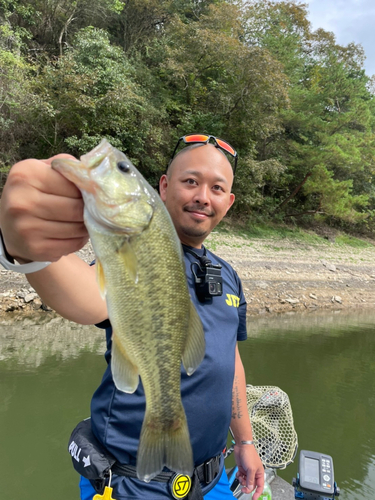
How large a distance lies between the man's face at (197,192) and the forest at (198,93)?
12554 mm

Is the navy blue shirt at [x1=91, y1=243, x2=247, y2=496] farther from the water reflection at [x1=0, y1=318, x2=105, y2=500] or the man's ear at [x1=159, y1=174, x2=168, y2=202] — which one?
the water reflection at [x1=0, y1=318, x2=105, y2=500]

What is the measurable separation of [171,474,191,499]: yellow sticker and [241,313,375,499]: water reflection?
305cm

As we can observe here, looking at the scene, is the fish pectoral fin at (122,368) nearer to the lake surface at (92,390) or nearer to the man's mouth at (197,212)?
the man's mouth at (197,212)

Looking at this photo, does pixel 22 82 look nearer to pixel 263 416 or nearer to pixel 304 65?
pixel 263 416

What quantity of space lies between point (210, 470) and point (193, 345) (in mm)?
1007

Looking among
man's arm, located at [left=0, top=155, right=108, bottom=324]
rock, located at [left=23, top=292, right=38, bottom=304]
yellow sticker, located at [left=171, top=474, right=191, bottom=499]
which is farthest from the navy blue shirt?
rock, located at [left=23, top=292, right=38, bottom=304]

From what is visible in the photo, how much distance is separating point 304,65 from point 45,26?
1833cm

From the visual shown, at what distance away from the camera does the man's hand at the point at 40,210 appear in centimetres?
102

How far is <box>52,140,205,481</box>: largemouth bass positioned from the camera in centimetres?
105

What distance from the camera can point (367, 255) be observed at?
68.5ft

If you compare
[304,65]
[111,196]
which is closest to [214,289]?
[111,196]

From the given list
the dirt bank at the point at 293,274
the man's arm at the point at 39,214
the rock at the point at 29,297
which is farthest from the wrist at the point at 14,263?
the dirt bank at the point at 293,274

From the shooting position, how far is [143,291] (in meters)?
1.13

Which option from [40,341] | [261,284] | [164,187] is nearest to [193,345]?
[164,187]
